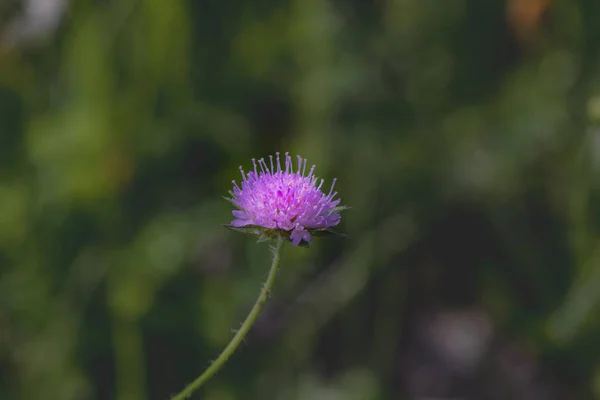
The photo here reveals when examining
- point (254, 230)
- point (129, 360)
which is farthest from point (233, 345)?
point (129, 360)

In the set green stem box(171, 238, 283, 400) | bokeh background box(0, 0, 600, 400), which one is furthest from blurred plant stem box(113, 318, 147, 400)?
green stem box(171, 238, 283, 400)

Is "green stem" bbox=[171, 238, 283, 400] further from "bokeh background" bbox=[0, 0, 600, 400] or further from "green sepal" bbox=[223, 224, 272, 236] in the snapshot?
"bokeh background" bbox=[0, 0, 600, 400]

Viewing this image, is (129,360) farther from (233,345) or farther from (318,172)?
(233,345)

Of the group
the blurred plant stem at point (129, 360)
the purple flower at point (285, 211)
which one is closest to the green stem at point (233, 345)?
the purple flower at point (285, 211)

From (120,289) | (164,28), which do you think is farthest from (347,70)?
(120,289)

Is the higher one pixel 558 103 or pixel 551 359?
pixel 558 103

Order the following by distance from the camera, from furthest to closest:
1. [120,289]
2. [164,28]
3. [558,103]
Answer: [558,103] → [164,28] → [120,289]

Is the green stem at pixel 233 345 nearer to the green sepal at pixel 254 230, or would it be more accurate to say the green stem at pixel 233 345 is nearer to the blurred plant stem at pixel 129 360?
the green sepal at pixel 254 230

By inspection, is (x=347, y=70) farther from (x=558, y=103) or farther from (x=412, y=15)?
(x=558, y=103)
